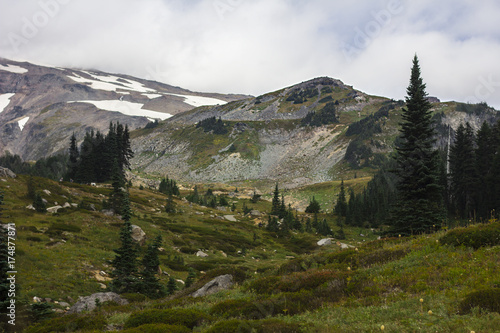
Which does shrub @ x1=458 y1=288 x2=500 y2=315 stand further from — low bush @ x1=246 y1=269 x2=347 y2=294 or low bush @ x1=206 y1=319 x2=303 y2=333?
low bush @ x1=246 y1=269 x2=347 y2=294

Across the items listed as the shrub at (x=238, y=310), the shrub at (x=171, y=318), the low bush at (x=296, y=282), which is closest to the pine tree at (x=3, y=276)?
the shrub at (x=171, y=318)

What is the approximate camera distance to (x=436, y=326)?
703 centimetres

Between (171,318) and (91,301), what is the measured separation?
792 centimetres

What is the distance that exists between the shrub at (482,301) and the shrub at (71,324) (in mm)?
12422

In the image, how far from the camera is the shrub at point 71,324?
11.4 metres

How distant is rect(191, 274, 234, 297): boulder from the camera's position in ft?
51.3

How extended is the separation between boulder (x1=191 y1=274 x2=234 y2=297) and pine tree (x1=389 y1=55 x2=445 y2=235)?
19.0 meters

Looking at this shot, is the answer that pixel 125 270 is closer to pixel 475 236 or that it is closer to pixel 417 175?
pixel 475 236

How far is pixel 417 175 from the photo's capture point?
29516 millimetres

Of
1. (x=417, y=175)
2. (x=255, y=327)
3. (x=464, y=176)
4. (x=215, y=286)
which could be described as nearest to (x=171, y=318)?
(x=255, y=327)

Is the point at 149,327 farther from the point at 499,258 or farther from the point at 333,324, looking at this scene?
the point at 499,258

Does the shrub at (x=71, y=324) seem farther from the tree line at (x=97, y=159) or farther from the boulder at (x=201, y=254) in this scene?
the tree line at (x=97, y=159)

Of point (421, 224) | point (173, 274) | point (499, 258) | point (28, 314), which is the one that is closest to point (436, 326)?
point (499, 258)

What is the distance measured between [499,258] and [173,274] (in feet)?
84.5
